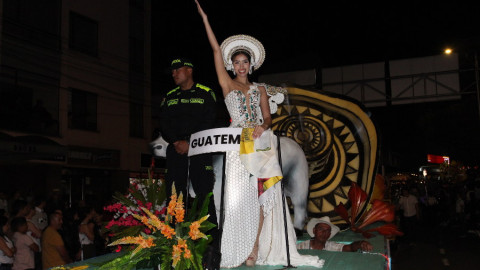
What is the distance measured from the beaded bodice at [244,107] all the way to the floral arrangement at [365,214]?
2796 mm

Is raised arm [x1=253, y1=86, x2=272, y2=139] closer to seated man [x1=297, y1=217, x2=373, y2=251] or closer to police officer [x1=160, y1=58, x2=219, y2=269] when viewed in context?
police officer [x1=160, y1=58, x2=219, y2=269]

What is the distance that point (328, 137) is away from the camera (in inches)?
295

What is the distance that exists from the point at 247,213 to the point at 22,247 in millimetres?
3875

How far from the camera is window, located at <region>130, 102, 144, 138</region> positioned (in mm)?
20891

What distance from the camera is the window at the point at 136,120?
2089 cm

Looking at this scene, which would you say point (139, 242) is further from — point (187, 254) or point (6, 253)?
point (6, 253)

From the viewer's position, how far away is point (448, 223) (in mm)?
21562

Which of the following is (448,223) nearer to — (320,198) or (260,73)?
(260,73)

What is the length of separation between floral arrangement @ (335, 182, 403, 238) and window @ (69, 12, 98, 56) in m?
14.4

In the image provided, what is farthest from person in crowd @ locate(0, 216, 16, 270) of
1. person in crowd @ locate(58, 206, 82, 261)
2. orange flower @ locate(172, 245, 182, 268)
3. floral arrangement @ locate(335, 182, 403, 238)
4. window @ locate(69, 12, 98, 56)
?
window @ locate(69, 12, 98, 56)

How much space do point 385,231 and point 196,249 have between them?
3.53m

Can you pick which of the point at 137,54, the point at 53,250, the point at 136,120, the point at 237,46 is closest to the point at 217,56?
the point at 237,46

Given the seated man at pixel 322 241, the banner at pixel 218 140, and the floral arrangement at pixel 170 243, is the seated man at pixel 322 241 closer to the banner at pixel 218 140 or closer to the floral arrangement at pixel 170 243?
the banner at pixel 218 140

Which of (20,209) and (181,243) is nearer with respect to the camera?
(181,243)
